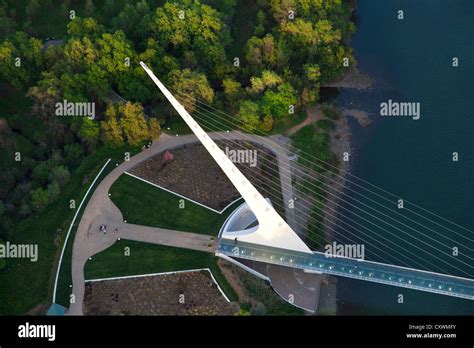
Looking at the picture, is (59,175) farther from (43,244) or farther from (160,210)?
(160,210)

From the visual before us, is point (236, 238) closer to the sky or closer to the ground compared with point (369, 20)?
closer to the ground

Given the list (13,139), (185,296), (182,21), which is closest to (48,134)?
(13,139)

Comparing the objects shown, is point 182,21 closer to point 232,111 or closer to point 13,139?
point 232,111

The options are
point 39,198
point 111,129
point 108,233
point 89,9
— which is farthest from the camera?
point 89,9

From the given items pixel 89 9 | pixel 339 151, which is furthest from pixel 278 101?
pixel 89 9

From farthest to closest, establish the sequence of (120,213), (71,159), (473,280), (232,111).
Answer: (232,111) → (71,159) → (120,213) → (473,280)

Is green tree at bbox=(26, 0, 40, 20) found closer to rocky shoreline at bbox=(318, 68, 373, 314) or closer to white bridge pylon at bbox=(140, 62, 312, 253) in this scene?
white bridge pylon at bbox=(140, 62, 312, 253)
